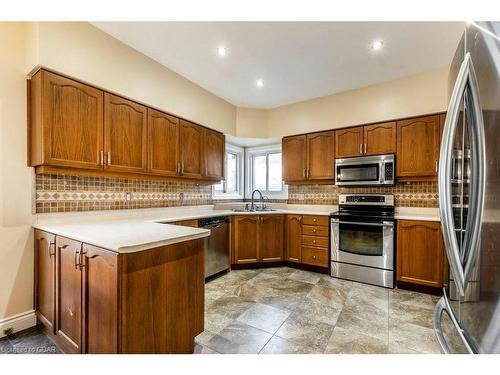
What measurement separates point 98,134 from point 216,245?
1846 mm

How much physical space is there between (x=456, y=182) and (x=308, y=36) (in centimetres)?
187

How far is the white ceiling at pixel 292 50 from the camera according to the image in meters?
2.02

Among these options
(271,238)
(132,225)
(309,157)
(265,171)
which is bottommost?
(271,238)

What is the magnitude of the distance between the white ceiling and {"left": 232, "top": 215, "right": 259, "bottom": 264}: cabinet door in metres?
1.90

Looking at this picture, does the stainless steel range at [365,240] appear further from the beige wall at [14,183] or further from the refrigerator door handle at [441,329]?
the beige wall at [14,183]

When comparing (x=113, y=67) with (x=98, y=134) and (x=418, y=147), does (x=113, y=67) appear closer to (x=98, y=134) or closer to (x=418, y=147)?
(x=98, y=134)

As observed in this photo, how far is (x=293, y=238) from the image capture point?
11.4 ft

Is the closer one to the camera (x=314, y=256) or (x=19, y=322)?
(x=19, y=322)

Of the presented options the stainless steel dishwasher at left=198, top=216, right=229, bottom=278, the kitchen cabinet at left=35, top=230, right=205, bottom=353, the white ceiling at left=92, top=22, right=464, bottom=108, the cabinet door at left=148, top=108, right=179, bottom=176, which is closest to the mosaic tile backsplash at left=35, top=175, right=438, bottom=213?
the cabinet door at left=148, top=108, right=179, bottom=176

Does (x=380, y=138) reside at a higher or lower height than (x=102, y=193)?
higher

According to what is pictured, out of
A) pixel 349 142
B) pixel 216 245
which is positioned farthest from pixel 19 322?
pixel 349 142

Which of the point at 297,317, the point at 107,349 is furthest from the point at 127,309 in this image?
the point at 297,317

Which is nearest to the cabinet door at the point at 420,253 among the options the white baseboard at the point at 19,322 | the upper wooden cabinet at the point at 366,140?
the upper wooden cabinet at the point at 366,140

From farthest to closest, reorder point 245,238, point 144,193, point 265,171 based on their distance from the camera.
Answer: point 265,171 → point 245,238 → point 144,193
